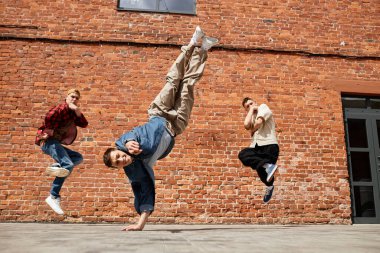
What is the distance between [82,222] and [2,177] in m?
1.51

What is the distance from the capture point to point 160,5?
20.0 ft

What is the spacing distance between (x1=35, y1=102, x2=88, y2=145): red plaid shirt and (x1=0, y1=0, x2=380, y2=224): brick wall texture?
132 centimetres

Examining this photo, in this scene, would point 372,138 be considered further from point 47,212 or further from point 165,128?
point 47,212

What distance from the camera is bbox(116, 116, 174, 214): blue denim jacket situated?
285cm

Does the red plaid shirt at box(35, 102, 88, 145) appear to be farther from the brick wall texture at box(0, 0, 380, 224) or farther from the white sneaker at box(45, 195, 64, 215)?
the brick wall texture at box(0, 0, 380, 224)

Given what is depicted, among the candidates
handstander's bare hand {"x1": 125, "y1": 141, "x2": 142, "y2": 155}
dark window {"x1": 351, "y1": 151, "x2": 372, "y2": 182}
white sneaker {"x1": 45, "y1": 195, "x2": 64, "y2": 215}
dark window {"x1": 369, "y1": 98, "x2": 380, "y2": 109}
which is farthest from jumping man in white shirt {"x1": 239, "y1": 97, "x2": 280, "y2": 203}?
dark window {"x1": 369, "y1": 98, "x2": 380, "y2": 109}

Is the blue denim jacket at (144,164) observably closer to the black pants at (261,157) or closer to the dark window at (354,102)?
the black pants at (261,157)

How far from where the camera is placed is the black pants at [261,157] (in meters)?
3.89

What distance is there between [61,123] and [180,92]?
5.09 feet

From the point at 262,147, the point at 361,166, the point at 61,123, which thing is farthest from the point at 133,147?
the point at 361,166

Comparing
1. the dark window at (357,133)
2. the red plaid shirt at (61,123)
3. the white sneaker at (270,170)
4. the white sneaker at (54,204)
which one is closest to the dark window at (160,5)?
the red plaid shirt at (61,123)

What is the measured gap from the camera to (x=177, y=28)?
5859mm

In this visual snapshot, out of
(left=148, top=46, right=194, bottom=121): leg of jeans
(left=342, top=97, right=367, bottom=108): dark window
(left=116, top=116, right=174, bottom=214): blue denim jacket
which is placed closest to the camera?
(left=116, top=116, right=174, bottom=214): blue denim jacket

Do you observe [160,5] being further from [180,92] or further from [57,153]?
[57,153]
